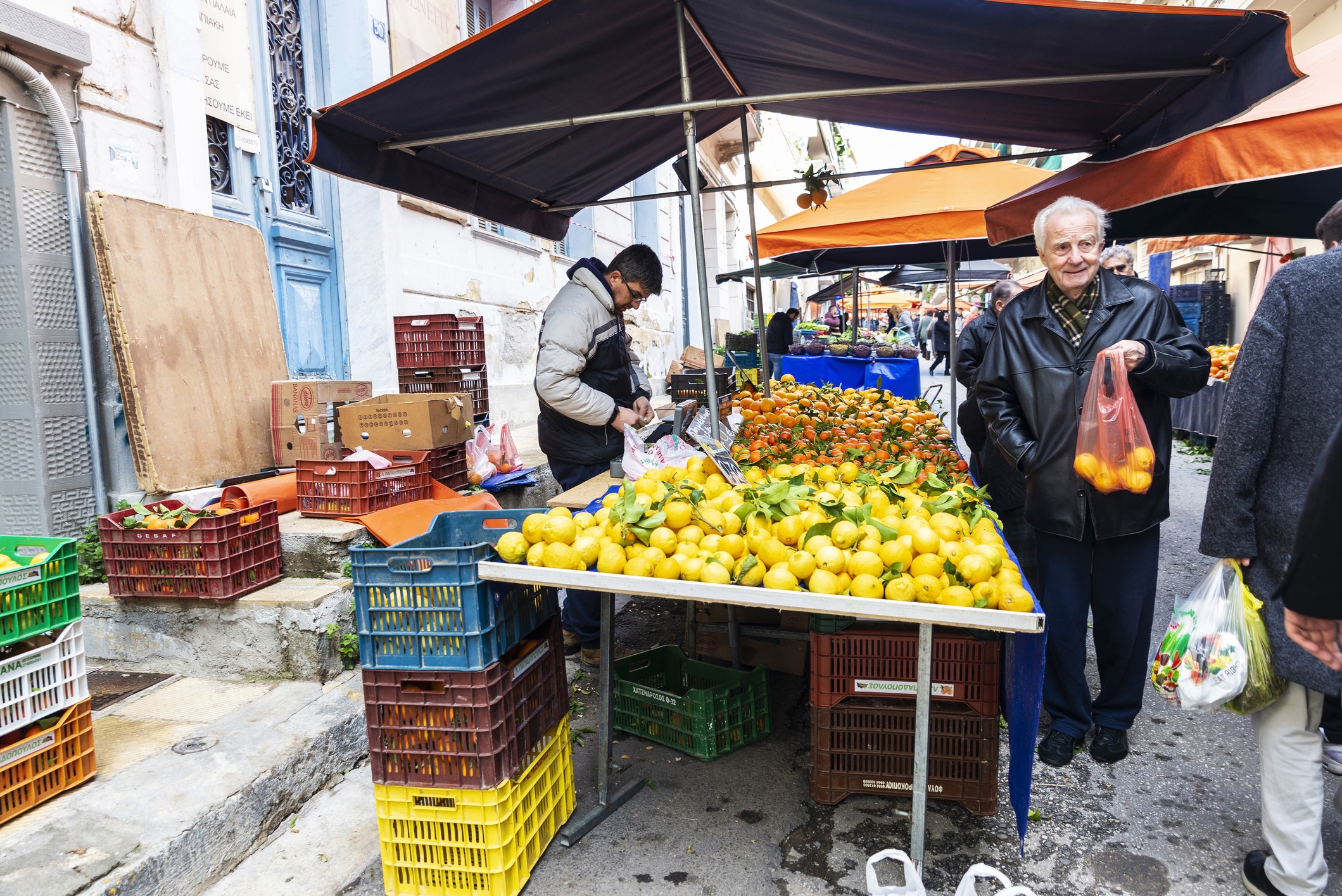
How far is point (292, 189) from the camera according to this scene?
21.9ft

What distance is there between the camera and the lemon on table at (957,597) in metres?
2.31

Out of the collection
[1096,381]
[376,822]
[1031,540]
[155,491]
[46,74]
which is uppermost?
[46,74]

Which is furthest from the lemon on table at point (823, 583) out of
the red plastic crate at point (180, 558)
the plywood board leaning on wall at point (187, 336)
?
the plywood board leaning on wall at point (187, 336)

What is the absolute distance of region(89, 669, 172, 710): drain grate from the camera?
3.77 metres

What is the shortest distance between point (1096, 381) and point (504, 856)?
2694 mm

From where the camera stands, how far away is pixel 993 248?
9.52m

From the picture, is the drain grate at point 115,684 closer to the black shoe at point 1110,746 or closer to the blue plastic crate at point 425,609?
the blue plastic crate at point 425,609

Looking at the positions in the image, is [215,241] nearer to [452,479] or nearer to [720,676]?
[452,479]

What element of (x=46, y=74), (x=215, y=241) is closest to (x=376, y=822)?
(x=215, y=241)

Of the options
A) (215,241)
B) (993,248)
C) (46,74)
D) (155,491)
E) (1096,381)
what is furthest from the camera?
(993,248)

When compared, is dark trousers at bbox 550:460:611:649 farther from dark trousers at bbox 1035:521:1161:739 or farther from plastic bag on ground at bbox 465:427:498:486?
dark trousers at bbox 1035:521:1161:739

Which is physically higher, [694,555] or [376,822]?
[694,555]

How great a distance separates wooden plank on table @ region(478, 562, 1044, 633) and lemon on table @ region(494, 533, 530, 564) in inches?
2.1

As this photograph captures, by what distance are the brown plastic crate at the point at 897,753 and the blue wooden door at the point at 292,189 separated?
5.25 metres
